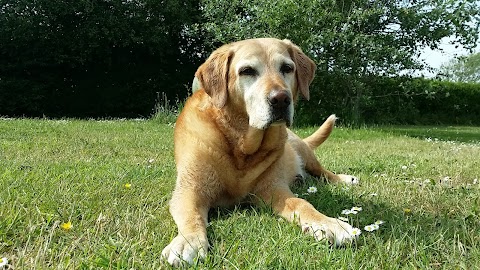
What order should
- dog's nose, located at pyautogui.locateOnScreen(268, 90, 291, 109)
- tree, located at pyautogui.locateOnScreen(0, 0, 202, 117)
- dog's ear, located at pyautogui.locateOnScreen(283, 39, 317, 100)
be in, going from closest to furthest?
dog's nose, located at pyautogui.locateOnScreen(268, 90, 291, 109), dog's ear, located at pyautogui.locateOnScreen(283, 39, 317, 100), tree, located at pyautogui.locateOnScreen(0, 0, 202, 117)

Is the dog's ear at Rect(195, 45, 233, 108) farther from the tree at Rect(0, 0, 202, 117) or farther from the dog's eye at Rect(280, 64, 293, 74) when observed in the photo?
the tree at Rect(0, 0, 202, 117)

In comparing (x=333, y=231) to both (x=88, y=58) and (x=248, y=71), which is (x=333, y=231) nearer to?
(x=248, y=71)

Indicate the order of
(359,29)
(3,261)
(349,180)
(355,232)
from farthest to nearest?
(359,29) < (349,180) < (355,232) < (3,261)

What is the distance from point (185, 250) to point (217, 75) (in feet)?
4.60

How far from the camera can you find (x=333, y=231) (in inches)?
75.3

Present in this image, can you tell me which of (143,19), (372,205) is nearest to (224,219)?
(372,205)

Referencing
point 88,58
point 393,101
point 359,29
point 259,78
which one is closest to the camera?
point 259,78

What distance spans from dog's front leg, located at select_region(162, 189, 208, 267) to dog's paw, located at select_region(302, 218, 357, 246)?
49 centimetres

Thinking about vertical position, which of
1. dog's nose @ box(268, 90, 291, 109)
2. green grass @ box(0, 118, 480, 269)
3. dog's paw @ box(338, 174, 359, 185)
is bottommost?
dog's paw @ box(338, 174, 359, 185)

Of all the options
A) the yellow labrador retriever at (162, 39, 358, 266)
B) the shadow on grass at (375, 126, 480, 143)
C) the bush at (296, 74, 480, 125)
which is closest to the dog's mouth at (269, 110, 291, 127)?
the yellow labrador retriever at (162, 39, 358, 266)

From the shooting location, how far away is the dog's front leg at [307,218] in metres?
1.88

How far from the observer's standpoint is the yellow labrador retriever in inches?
97.3

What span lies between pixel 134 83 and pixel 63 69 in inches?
123

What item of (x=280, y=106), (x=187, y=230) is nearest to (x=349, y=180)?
(x=280, y=106)
